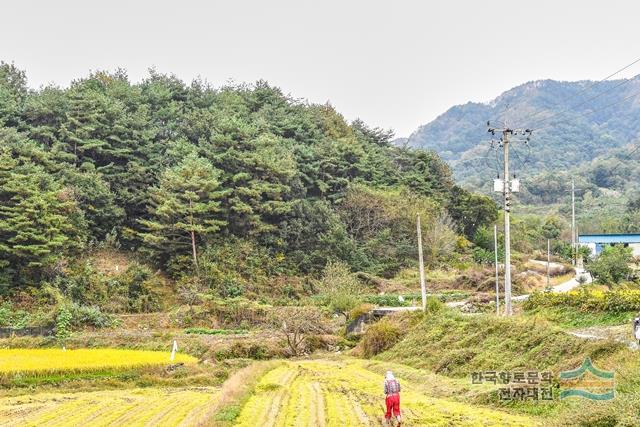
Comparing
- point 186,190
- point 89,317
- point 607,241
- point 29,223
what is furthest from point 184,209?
point 607,241

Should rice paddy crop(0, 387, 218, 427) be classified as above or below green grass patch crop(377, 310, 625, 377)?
below

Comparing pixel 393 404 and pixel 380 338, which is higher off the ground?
pixel 393 404

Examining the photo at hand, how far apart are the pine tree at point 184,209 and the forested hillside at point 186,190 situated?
0.15 metres

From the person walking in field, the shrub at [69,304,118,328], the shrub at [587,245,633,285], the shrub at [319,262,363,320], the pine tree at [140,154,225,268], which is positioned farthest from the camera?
the pine tree at [140,154,225,268]

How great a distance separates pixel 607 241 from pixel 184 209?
4077 cm

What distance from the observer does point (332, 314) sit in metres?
Answer: 37.6

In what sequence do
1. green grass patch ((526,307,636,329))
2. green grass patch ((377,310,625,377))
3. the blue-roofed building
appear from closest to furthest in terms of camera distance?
green grass patch ((377,310,625,377)) → green grass patch ((526,307,636,329)) → the blue-roofed building

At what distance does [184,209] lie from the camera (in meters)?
40.7

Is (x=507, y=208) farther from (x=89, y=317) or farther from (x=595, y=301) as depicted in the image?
(x=89, y=317)

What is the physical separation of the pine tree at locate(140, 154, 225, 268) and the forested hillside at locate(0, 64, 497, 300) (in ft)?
0.48

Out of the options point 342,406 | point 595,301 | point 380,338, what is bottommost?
point 380,338

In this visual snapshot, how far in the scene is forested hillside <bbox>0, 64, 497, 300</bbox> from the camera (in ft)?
127

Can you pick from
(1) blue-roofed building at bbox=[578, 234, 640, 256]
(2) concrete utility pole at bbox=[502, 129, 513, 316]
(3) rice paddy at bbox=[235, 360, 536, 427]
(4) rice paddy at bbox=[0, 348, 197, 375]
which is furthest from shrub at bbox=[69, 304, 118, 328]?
(1) blue-roofed building at bbox=[578, 234, 640, 256]

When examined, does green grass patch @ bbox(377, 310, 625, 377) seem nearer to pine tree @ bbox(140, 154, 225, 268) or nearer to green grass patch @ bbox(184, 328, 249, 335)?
green grass patch @ bbox(184, 328, 249, 335)
